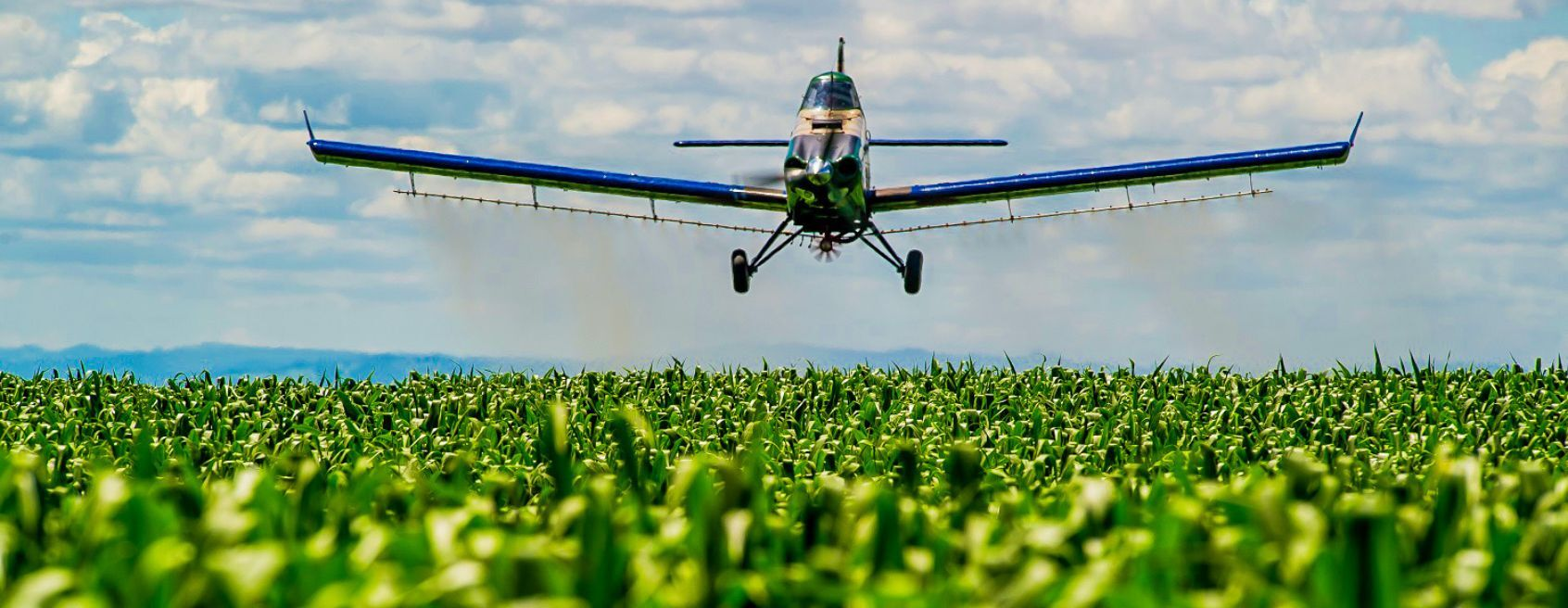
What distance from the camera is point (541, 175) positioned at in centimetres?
3250

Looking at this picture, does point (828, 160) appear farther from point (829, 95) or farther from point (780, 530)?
point (780, 530)

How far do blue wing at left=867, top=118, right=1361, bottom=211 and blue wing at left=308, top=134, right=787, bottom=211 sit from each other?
2.73 metres

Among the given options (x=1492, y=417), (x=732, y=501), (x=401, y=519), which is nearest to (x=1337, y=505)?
(x=732, y=501)

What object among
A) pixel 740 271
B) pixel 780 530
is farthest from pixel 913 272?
pixel 780 530

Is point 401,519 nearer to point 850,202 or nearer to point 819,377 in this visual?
point 819,377

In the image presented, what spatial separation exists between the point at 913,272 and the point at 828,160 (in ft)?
16.7

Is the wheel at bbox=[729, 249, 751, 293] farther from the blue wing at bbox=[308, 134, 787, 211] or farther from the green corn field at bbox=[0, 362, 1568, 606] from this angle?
the green corn field at bbox=[0, 362, 1568, 606]

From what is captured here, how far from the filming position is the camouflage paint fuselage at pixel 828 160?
2823 cm

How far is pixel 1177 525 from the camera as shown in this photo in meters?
4.41

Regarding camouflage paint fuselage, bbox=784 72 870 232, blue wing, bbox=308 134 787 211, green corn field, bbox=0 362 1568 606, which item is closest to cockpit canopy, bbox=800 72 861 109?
camouflage paint fuselage, bbox=784 72 870 232

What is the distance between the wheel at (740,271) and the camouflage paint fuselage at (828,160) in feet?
9.61

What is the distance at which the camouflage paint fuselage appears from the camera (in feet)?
92.6

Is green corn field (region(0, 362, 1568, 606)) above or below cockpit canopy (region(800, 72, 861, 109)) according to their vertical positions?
below

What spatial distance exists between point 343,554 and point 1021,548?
1875 millimetres
